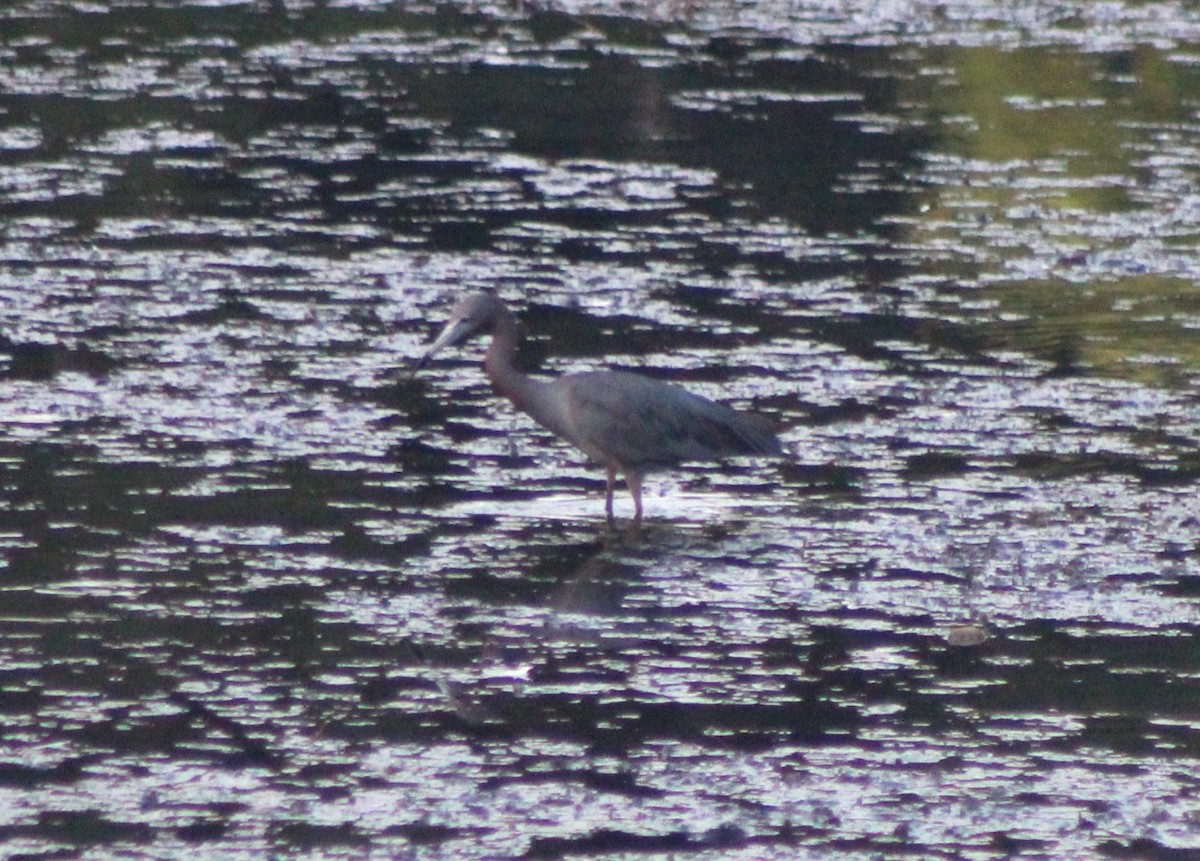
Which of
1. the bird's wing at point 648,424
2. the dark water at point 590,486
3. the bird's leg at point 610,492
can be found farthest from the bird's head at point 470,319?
the bird's leg at point 610,492

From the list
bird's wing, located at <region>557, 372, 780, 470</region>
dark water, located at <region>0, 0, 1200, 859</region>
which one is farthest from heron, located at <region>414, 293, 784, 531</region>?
dark water, located at <region>0, 0, 1200, 859</region>

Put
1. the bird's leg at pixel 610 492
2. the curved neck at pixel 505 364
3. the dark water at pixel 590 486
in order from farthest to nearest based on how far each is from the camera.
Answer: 1. the curved neck at pixel 505 364
2. the bird's leg at pixel 610 492
3. the dark water at pixel 590 486

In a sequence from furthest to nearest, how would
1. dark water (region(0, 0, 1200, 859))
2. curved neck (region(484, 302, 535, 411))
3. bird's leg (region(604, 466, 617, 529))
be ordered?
1. curved neck (region(484, 302, 535, 411))
2. bird's leg (region(604, 466, 617, 529))
3. dark water (region(0, 0, 1200, 859))

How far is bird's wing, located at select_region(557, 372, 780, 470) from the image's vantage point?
8969 mm

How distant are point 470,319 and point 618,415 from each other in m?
0.75

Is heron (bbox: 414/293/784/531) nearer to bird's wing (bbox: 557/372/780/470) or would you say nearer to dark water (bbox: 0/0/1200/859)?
bird's wing (bbox: 557/372/780/470)

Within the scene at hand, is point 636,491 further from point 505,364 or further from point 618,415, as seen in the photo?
point 505,364

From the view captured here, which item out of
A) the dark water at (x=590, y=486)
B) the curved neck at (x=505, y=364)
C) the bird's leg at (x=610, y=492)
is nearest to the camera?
the dark water at (x=590, y=486)

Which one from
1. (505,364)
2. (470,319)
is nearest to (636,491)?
(505,364)

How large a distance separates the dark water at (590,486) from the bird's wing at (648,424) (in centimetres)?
23

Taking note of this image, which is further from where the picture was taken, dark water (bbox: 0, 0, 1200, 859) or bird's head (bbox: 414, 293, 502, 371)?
bird's head (bbox: 414, 293, 502, 371)

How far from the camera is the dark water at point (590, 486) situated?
6.43 m

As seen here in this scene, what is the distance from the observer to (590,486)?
9.44m

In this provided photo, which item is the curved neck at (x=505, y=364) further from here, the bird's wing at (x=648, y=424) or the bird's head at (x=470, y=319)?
the bird's wing at (x=648, y=424)
